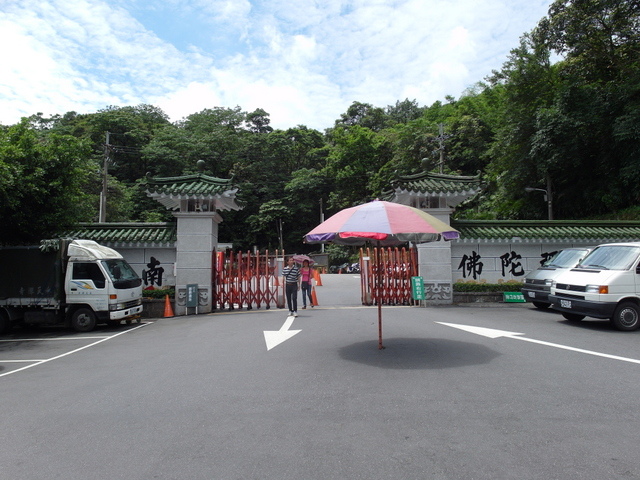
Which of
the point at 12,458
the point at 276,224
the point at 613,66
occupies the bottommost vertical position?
the point at 12,458

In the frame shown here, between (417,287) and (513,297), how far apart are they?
10.4 ft

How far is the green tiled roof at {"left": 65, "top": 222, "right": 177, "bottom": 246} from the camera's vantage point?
1316 centimetres

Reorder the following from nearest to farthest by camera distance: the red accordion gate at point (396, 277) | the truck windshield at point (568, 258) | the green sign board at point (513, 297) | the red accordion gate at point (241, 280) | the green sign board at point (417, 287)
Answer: the truck windshield at point (568, 258) < the green sign board at point (417, 287) < the red accordion gate at point (241, 280) < the green sign board at point (513, 297) < the red accordion gate at point (396, 277)

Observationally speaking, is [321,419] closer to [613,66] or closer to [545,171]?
[545,171]

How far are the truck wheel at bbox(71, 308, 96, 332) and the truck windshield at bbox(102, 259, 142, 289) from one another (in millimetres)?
973

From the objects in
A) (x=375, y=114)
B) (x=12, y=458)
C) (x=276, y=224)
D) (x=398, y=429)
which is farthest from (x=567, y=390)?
(x=375, y=114)

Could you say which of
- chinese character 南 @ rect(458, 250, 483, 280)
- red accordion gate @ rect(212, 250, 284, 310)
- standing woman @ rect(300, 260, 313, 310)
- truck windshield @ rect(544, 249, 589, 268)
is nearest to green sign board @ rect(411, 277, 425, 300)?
chinese character 南 @ rect(458, 250, 483, 280)

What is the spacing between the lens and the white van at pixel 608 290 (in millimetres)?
8609

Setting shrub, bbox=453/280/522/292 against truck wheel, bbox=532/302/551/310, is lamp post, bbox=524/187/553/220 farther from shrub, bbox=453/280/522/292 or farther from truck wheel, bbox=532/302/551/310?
truck wheel, bbox=532/302/551/310

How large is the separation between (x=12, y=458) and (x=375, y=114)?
58.0 metres

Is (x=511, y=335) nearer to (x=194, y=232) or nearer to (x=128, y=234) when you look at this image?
(x=194, y=232)

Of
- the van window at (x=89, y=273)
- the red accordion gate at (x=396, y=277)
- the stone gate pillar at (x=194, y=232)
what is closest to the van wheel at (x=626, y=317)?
the red accordion gate at (x=396, y=277)

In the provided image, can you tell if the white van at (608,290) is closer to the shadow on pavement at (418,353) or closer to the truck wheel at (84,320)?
the shadow on pavement at (418,353)

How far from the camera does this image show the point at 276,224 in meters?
48.6
